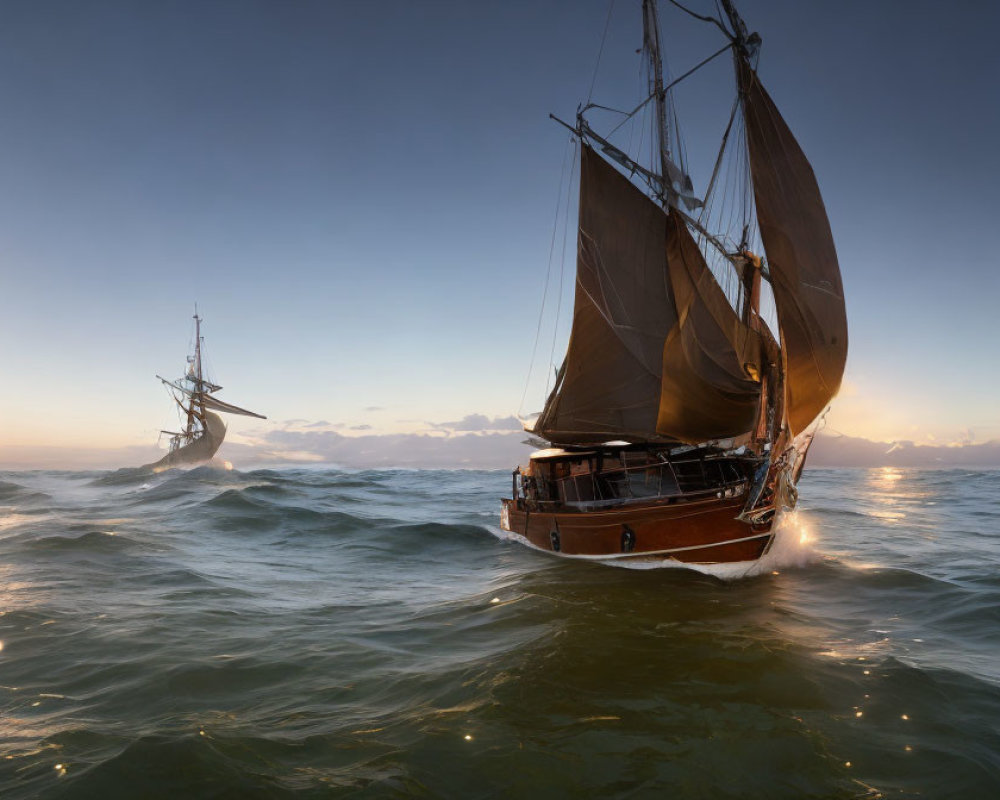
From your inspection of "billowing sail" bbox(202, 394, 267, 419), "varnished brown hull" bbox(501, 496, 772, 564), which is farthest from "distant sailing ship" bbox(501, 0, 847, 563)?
"billowing sail" bbox(202, 394, 267, 419)

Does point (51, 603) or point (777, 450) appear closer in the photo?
point (51, 603)

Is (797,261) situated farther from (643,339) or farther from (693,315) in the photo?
(643,339)

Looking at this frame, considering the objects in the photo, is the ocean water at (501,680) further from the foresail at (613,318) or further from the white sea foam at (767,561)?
the foresail at (613,318)

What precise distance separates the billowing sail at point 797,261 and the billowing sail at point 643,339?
205 cm

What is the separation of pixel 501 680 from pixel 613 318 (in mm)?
17925

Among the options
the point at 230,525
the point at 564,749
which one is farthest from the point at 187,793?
the point at 230,525

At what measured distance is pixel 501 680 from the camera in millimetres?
8516

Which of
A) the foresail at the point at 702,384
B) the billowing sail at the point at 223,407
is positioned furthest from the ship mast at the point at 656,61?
the billowing sail at the point at 223,407

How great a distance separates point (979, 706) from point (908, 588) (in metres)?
8.61

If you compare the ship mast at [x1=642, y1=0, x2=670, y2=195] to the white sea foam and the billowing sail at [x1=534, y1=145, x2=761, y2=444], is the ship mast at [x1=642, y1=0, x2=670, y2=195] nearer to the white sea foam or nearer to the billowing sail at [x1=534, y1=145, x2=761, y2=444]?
the billowing sail at [x1=534, y1=145, x2=761, y2=444]

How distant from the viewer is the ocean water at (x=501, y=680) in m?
5.94

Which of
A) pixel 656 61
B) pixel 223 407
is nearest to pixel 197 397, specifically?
pixel 223 407

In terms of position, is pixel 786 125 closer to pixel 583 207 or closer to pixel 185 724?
pixel 583 207

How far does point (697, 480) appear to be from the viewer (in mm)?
18875
